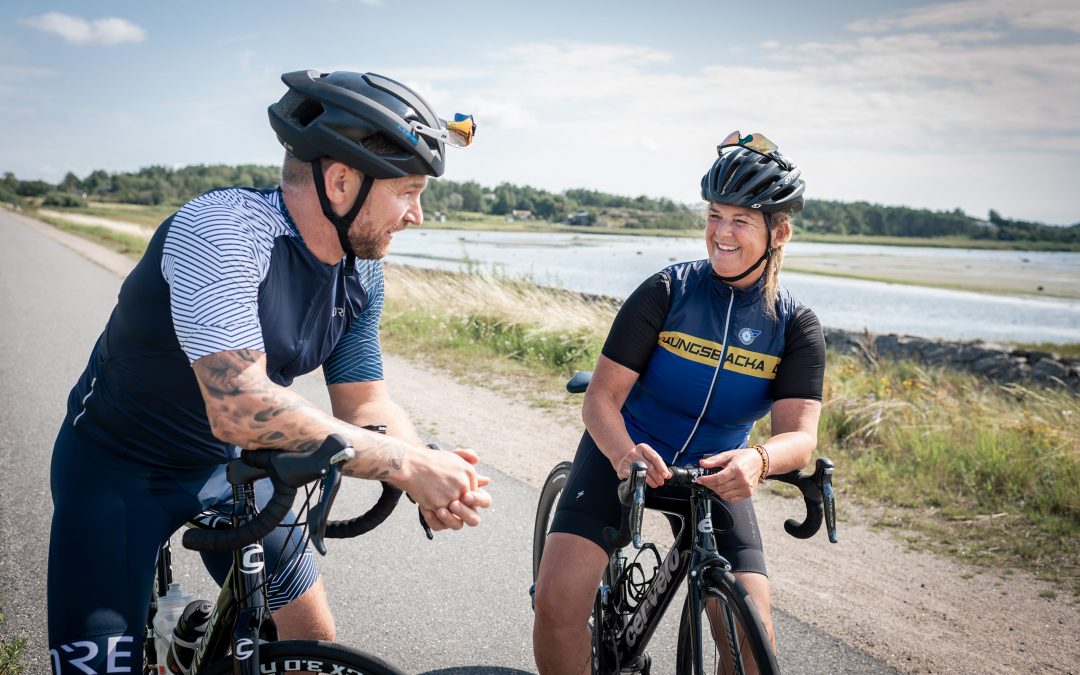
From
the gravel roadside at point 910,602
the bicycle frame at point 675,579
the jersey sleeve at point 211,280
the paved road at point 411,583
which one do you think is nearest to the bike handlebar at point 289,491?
the jersey sleeve at point 211,280

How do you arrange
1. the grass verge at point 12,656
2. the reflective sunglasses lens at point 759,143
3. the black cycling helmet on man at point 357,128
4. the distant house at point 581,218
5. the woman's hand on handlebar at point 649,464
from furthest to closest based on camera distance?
the distant house at point 581,218, the grass verge at point 12,656, the reflective sunglasses lens at point 759,143, the woman's hand on handlebar at point 649,464, the black cycling helmet on man at point 357,128

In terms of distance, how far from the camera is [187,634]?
2.19m

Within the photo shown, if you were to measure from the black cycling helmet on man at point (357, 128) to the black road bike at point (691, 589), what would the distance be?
109 centimetres

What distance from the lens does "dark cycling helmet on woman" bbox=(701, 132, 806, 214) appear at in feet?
9.41

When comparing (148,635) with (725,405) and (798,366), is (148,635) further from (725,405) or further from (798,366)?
(798,366)

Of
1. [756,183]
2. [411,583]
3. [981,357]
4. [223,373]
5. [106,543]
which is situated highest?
[756,183]

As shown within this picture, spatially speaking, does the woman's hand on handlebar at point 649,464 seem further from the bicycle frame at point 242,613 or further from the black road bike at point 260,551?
the bicycle frame at point 242,613

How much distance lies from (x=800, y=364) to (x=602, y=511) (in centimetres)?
89

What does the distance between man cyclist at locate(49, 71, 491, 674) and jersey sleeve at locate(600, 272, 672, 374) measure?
0.93 m

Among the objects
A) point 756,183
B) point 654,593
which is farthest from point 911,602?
point 756,183

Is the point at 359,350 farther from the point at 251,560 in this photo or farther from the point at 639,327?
the point at 639,327

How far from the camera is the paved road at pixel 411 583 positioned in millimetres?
3688

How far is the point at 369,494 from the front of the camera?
5941 millimetres

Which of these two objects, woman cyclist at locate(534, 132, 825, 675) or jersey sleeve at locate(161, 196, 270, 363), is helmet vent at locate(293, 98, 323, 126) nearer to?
jersey sleeve at locate(161, 196, 270, 363)
